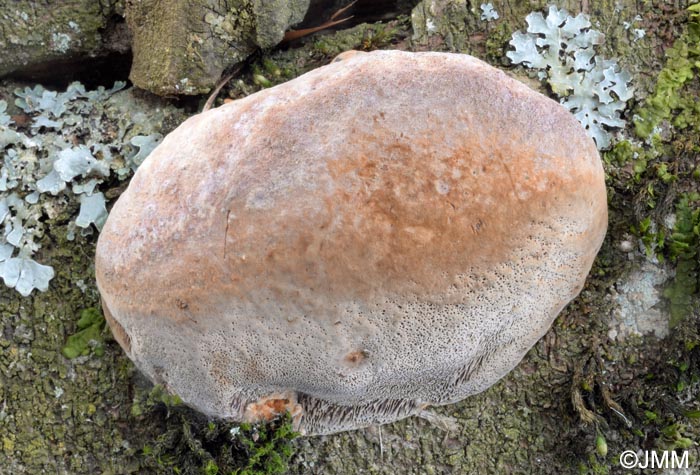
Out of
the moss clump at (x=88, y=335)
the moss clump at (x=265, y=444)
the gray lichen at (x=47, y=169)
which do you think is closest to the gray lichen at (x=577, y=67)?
the gray lichen at (x=47, y=169)

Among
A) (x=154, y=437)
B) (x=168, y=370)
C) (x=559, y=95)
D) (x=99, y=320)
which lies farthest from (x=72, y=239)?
(x=559, y=95)

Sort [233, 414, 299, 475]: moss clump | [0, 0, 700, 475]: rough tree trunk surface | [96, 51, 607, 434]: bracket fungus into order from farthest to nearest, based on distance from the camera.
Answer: [0, 0, 700, 475]: rough tree trunk surface < [233, 414, 299, 475]: moss clump < [96, 51, 607, 434]: bracket fungus

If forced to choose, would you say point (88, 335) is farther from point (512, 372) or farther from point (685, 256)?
point (685, 256)

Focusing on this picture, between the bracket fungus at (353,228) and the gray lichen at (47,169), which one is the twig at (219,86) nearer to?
the gray lichen at (47,169)

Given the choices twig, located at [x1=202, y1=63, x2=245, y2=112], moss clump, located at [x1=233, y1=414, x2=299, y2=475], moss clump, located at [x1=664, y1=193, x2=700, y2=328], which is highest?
twig, located at [x1=202, y1=63, x2=245, y2=112]

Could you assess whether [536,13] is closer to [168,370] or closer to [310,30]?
[310,30]

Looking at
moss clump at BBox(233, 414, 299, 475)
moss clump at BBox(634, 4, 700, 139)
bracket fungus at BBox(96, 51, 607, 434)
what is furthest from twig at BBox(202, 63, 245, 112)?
moss clump at BBox(634, 4, 700, 139)

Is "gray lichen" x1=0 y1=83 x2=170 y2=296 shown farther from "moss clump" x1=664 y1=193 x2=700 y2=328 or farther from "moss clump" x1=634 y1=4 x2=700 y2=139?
"moss clump" x1=664 y1=193 x2=700 y2=328
